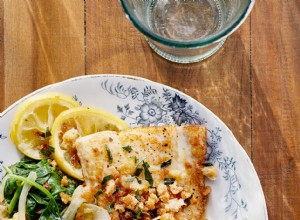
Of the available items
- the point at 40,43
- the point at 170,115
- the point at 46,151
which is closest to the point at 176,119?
the point at 170,115

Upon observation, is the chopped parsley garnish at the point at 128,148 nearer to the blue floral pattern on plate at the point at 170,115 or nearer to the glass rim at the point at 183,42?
the blue floral pattern on plate at the point at 170,115

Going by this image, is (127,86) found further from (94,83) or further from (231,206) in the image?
(231,206)

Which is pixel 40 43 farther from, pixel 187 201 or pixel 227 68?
pixel 187 201

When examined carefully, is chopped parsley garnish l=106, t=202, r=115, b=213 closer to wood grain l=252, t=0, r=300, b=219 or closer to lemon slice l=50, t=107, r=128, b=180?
lemon slice l=50, t=107, r=128, b=180

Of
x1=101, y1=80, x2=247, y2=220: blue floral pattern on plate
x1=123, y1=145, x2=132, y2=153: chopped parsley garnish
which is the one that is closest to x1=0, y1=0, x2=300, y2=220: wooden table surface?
x1=101, y1=80, x2=247, y2=220: blue floral pattern on plate

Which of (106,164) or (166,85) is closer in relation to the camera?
(106,164)

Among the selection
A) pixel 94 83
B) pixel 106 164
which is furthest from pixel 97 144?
pixel 94 83
